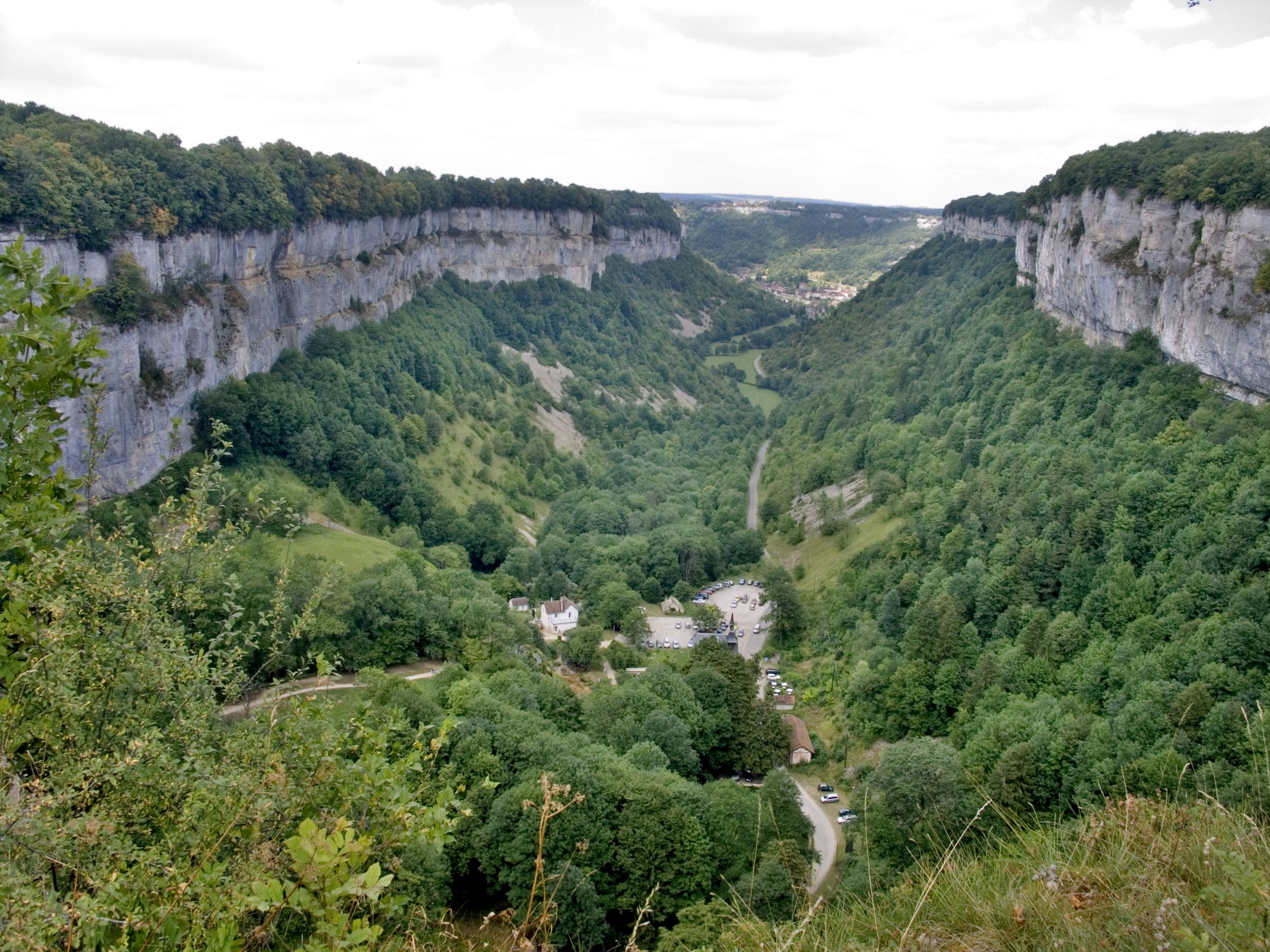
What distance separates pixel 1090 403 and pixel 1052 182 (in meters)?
22.3

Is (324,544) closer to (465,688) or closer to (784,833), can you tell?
(465,688)

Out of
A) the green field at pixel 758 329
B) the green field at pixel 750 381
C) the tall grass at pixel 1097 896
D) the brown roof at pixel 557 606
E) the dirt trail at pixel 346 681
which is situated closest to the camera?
the tall grass at pixel 1097 896

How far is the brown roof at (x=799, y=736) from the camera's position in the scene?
1339 inches

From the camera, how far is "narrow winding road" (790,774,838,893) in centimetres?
2558

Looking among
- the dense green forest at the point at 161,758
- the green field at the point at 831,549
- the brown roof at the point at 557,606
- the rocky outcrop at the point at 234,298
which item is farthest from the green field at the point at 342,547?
the dense green forest at the point at 161,758

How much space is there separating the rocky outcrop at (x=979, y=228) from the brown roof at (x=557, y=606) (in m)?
72.3

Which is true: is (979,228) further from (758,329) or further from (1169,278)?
(1169,278)

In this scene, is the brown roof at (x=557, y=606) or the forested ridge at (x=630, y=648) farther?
the brown roof at (x=557, y=606)

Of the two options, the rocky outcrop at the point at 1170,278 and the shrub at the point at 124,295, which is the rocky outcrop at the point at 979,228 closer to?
the rocky outcrop at the point at 1170,278

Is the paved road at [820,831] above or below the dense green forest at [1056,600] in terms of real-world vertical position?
below

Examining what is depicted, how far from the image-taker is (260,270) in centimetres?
4938

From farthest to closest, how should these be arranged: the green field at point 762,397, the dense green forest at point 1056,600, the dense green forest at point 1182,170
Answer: the green field at point 762,397 < the dense green forest at point 1182,170 < the dense green forest at point 1056,600

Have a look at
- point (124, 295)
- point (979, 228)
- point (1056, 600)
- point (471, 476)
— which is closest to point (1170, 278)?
point (1056, 600)

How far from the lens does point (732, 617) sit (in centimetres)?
4931
